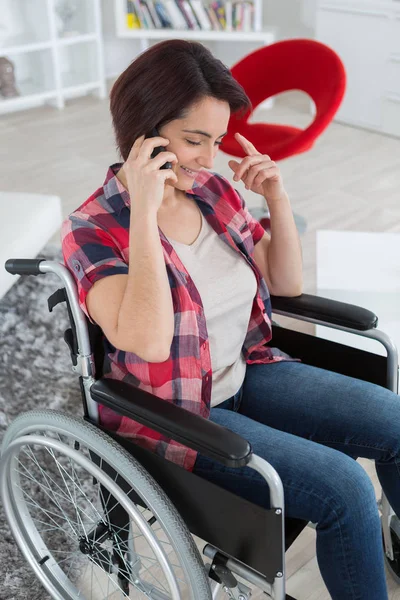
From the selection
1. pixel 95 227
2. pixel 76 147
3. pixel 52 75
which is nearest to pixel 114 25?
pixel 52 75

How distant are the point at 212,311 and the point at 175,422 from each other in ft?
1.06

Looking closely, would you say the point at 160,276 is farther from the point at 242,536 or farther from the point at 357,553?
the point at 357,553

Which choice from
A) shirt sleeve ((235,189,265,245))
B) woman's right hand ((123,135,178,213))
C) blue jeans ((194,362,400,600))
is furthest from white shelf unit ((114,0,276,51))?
woman's right hand ((123,135,178,213))

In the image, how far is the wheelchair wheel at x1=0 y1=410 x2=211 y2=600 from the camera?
122 centimetres

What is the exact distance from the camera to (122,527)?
1439 millimetres

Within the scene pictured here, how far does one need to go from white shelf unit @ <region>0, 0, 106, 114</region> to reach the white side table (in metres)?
2.00

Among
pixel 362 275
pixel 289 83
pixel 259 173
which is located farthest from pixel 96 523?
pixel 289 83

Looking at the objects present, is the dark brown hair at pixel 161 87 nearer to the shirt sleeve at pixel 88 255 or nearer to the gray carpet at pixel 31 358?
→ the shirt sleeve at pixel 88 255

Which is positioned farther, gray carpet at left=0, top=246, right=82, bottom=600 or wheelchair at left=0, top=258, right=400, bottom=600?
gray carpet at left=0, top=246, right=82, bottom=600

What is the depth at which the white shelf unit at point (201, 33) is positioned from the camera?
185 inches

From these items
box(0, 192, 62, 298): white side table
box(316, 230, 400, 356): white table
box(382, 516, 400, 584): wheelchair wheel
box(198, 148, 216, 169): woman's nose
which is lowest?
box(316, 230, 400, 356): white table

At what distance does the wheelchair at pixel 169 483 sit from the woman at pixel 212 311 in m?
0.06

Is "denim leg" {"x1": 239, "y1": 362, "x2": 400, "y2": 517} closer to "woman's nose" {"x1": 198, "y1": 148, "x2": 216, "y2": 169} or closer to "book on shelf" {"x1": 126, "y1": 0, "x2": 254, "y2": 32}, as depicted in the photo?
"woman's nose" {"x1": 198, "y1": 148, "x2": 216, "y2": 169}

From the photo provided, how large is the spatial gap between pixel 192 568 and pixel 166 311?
43cm
